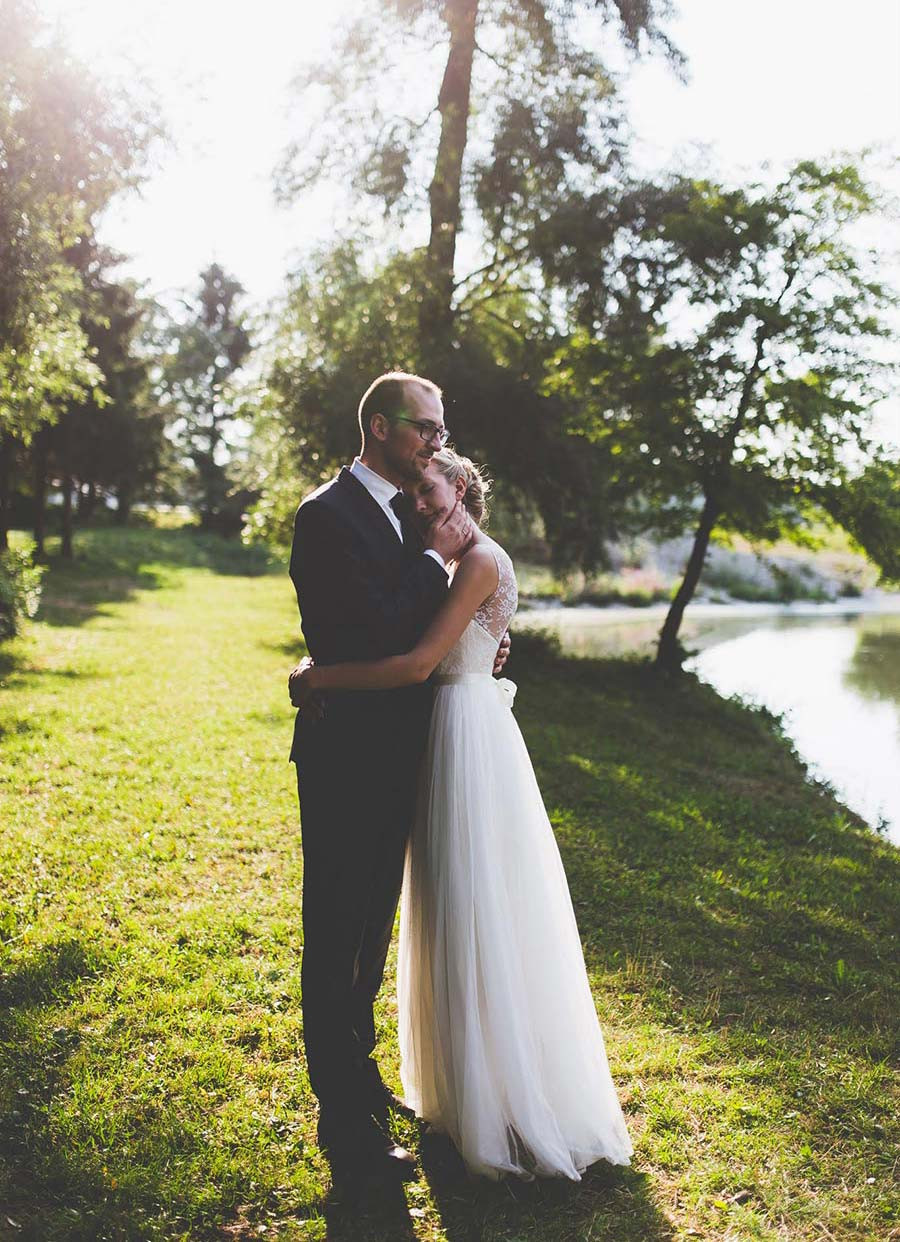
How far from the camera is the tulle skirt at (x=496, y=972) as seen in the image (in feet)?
10.7

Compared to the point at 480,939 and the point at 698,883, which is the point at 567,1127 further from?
the point at 698,883

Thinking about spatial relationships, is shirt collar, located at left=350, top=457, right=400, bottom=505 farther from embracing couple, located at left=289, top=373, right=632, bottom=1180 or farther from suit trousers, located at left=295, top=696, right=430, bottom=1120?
suit trousers, located at left=295, top=696, right=430, bottom=1120

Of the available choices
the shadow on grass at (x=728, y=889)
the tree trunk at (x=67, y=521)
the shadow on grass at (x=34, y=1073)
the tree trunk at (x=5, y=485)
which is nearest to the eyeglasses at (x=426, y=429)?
the shadow on grass at (x=34, y=1073)

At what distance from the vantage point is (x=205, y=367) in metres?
52.3

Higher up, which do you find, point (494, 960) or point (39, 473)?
point (39, 473)

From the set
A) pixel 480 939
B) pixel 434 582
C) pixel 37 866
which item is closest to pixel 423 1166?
pixel 480 939

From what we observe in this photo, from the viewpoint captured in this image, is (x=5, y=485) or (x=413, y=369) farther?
(x=5, y=485)

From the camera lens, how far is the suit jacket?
10.6ft

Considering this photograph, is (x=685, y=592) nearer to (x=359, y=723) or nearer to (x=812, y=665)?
(x=812, y=665)

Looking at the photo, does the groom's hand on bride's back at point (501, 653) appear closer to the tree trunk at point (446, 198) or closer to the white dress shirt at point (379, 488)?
the white dress shirt at point (379, 488)

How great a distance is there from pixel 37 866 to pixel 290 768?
297 cm

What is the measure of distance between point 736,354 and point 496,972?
40.8 feet

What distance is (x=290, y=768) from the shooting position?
8.66 meters

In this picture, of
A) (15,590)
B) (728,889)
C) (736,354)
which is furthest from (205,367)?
(728,889)
